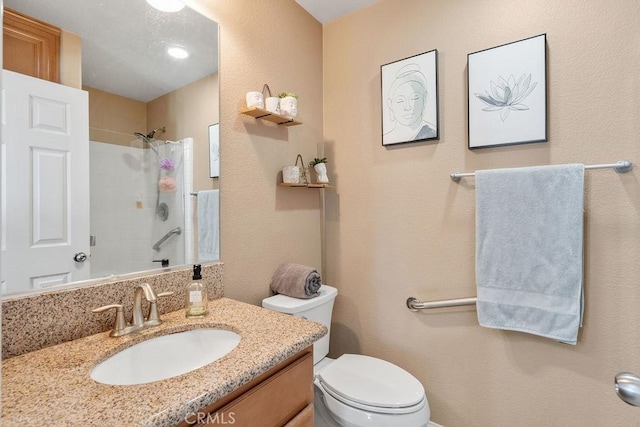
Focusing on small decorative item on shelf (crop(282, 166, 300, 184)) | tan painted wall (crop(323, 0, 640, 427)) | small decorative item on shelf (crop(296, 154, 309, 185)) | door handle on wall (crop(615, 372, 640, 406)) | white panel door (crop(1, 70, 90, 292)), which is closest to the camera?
door handle on wall (crop(615, 372, 640, 406))

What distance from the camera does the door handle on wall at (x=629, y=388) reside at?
55 cm

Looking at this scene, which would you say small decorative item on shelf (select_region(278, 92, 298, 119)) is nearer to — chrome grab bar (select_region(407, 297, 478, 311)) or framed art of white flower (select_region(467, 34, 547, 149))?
framed art of white flower (select_region(467, 34, 547, 149))

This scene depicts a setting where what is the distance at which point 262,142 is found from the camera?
1498 millimetres

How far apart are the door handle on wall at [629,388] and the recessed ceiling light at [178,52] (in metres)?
1.56

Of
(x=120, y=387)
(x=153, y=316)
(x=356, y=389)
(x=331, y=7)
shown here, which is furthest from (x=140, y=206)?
(x=331, y=7)

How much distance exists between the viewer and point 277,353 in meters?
0.80

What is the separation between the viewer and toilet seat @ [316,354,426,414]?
114cm

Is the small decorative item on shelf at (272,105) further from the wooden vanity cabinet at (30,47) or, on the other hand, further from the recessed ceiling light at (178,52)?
the wooden vanity cabinet at (30,47)

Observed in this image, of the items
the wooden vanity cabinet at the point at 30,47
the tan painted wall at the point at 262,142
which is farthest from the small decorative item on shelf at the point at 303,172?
the wooden vanity cabinet at the point at 30,47

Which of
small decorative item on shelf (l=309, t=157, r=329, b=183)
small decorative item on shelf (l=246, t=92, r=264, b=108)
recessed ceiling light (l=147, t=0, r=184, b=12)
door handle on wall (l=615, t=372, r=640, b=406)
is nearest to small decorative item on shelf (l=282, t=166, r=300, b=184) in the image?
small decorative item on shelf (l=309, t=157, r=329, b=183)

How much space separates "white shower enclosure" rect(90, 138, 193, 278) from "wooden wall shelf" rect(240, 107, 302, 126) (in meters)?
0.30

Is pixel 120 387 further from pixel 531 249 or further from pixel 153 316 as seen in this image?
pixel 531 249

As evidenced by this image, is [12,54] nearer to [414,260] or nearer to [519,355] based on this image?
[414,260]

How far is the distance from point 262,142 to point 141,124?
0.56 metres
